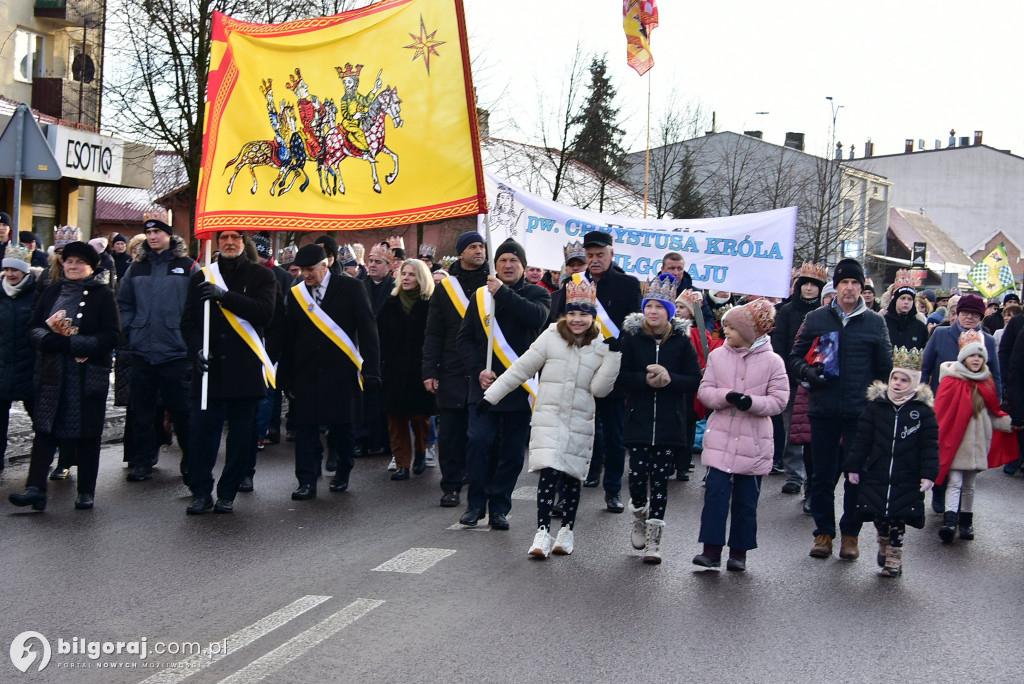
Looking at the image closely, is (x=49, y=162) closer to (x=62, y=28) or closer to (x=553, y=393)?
(x=553, y=393)

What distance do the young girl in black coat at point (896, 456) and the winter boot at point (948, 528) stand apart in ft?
3.86

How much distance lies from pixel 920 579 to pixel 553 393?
263cm

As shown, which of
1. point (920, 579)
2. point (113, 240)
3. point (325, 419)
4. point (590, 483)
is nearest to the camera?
point (920, 579)

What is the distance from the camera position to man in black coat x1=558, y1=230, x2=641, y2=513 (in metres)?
9.74

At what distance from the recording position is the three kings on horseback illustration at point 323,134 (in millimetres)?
8609

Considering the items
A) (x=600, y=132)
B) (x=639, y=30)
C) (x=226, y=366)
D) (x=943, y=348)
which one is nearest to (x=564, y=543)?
(x=226, y=366)

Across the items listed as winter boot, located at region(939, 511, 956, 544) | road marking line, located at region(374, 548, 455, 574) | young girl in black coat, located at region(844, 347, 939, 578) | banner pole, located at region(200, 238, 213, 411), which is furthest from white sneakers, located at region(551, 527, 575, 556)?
winter boot, located at region(939, 511, 956, 544)

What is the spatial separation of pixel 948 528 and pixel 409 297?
5.11 meters

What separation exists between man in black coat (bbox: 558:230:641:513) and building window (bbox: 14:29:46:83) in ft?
84.8

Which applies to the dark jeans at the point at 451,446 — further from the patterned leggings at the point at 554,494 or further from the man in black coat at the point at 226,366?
the patterned leggings at the point at 554,494

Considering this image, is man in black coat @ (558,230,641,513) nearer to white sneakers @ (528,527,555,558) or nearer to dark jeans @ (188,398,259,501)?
white sneakers @ (528,527,555,558)

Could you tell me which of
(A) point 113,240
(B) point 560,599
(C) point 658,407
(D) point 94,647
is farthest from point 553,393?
(A) point 113,240

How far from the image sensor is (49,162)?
11.2 m

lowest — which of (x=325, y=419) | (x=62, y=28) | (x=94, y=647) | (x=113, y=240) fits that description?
(x=94, y=647)
